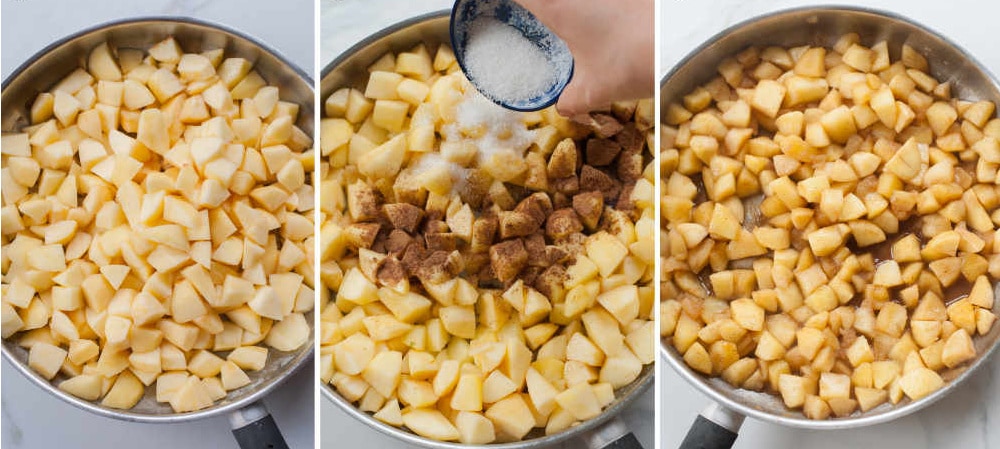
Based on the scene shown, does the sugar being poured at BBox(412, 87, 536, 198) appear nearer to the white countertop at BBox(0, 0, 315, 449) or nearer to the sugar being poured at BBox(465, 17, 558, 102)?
the sugar being poured at BBox(465, 17, 558, 102)

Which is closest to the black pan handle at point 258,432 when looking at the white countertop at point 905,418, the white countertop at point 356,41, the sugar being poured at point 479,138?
the white countertop at point 356,41

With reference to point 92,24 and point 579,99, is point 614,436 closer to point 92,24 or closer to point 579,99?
point 579,99

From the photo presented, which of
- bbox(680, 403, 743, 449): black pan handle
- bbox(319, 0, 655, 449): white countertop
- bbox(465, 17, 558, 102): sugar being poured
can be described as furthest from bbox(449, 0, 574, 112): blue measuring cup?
bbox(680, 403, 743, 449): black pan handle

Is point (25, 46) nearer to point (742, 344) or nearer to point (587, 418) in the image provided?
point (587, 418)

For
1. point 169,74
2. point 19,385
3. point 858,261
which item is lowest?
point 19,385

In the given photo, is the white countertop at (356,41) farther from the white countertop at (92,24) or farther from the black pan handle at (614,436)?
the white countertop at (92,24)

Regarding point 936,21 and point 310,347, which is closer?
point 310,347

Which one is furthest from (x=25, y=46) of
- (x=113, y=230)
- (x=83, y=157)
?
(x=113, y=230)
